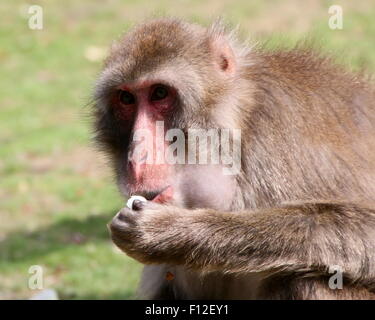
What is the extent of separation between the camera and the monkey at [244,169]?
5117 mm

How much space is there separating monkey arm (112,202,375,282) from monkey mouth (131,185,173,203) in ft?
0.31

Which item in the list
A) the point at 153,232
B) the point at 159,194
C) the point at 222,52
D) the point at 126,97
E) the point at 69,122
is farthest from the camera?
the point at 69,122

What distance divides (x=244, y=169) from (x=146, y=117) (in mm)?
695

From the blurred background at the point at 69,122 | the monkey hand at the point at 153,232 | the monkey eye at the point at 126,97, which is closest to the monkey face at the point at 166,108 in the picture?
the monkey eye at the point at 126,97

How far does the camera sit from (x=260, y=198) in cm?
541

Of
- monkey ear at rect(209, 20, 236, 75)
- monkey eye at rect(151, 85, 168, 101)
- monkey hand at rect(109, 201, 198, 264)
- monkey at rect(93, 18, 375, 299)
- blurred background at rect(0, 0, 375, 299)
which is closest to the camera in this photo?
monkey hand at rect(109, 201, 198, 264)

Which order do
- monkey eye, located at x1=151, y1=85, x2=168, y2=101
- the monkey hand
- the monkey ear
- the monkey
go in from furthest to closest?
the monkey ear
monkey eye, located at x1=151, y1=85, x2=168, y2=101
the monkey
the monkey hand

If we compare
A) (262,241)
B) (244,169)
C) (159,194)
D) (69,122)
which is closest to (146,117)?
(159,194)

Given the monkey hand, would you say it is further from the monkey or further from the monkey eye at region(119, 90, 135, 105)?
the monkey eye at region(119, 90, 135, 105)

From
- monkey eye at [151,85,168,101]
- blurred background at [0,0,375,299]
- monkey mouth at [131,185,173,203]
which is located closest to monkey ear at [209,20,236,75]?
monkey eye at [151,85,168,101]

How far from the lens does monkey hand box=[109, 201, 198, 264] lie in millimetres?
5008

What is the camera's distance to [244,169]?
540cm

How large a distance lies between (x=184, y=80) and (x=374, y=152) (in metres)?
1.37

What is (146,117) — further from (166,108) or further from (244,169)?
(244,169)
